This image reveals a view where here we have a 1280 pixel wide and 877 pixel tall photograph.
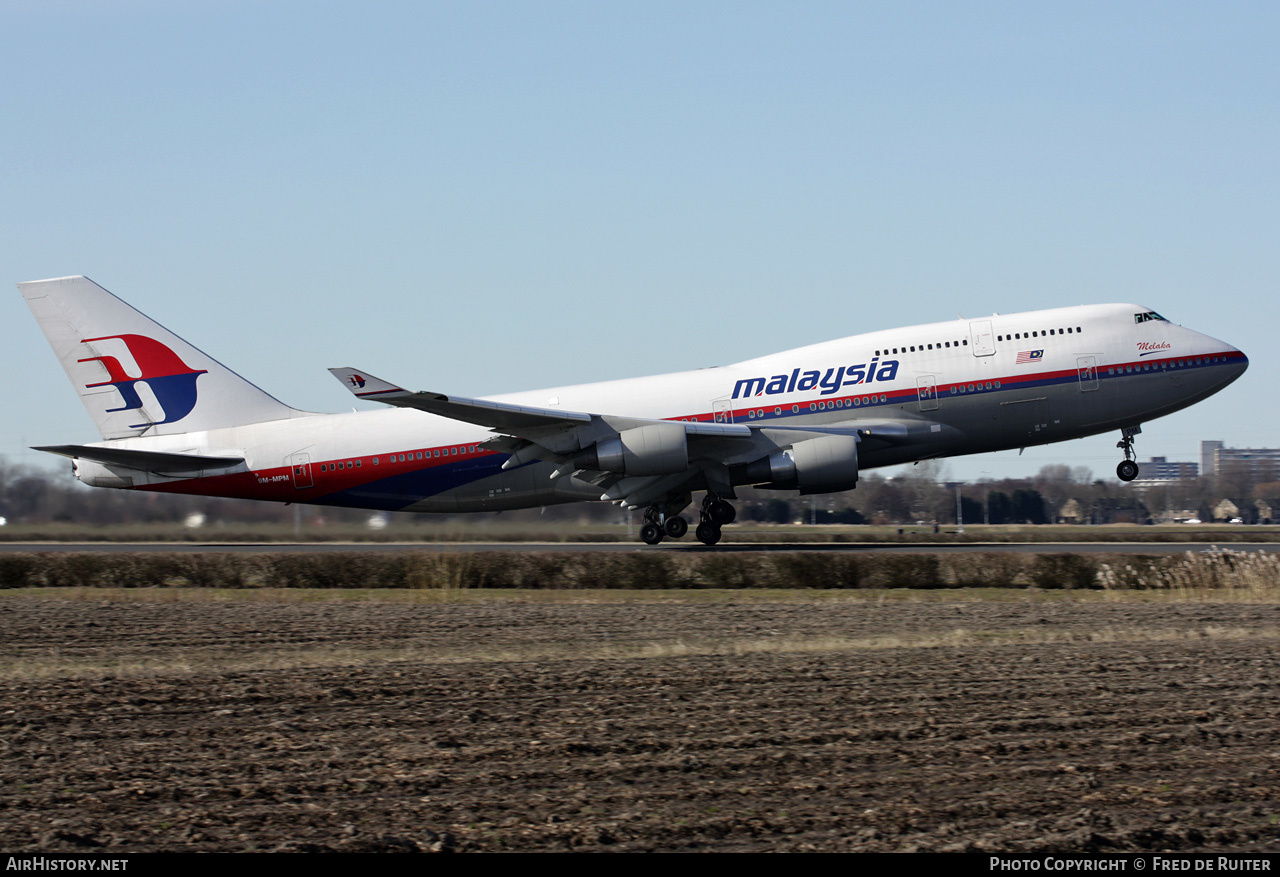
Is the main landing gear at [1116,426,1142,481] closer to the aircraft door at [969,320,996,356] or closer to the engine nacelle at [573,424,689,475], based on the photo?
the aircraft door at [969,320,996,356]

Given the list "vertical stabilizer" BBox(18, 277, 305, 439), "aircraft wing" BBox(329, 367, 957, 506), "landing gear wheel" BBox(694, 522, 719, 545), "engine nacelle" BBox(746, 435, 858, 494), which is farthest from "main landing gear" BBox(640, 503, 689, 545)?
"vertical stabilizer" BBox(18, 277, 305, 439)

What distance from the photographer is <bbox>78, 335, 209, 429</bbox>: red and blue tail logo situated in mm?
30141

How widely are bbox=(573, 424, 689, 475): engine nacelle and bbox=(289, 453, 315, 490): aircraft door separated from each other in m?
8.12

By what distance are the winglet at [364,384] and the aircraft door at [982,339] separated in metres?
13.9

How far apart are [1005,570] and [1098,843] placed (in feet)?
53.8

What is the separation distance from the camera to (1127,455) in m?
29.0

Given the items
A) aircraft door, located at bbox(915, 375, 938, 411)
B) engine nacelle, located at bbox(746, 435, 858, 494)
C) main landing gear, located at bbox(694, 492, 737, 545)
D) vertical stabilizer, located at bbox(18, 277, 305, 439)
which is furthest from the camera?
vertical stabilizer, located at bbox(18, 277, 305, 439)

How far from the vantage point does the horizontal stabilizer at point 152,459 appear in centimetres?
2884

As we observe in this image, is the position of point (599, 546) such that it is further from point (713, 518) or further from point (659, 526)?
point (713, 518)

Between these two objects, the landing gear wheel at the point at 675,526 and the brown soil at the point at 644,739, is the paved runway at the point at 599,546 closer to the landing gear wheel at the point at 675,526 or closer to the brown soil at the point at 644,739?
the landing gear wheel at the point at 675,526

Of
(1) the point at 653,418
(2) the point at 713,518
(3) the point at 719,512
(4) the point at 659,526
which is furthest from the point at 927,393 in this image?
(4) the point at 659,526

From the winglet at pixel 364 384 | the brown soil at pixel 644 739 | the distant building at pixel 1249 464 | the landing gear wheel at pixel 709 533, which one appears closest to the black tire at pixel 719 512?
the landing gear wheel at pixel 709 533
